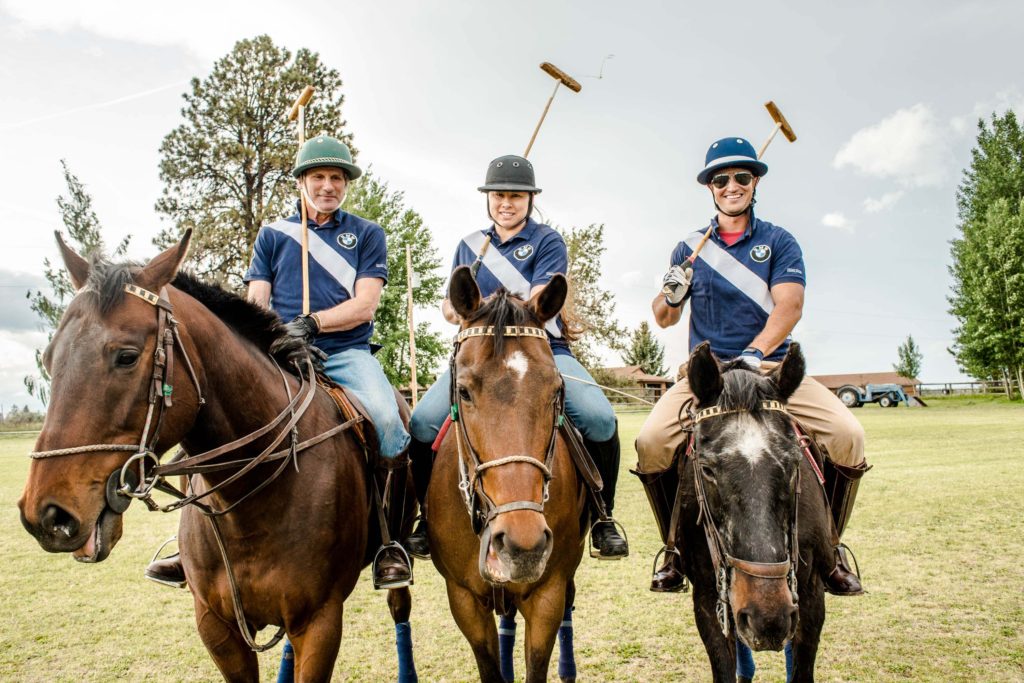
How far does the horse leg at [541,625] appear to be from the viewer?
3.68m

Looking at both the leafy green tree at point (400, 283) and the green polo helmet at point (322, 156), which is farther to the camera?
the leafy green tree at point (400, 283)

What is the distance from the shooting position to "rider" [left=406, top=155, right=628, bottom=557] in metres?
4.39

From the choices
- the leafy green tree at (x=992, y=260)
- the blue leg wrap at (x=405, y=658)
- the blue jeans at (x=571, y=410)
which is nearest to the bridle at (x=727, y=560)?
the blue jeans at (x=571, y=410)

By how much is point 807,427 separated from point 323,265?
3.36 metres

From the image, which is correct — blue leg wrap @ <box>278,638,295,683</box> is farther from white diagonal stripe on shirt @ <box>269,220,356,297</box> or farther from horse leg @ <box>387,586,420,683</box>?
white diagonal stripe on shirt @ <box>269,220,356,297</box>

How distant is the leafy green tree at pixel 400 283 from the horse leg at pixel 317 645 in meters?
30.3

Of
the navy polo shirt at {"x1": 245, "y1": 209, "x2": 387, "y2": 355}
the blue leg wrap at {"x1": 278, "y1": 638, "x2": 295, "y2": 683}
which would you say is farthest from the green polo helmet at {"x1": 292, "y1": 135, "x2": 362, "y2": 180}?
the blue leg wrap at {"x1": 278, "y1": 638, "x2": 295, "y2": 683}

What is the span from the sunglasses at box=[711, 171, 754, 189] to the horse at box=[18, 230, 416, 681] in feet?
10.0

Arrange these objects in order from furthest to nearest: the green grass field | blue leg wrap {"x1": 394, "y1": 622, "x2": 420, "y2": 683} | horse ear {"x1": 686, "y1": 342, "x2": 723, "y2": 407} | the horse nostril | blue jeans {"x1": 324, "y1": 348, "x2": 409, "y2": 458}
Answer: the green grass field → blue leg wrap {"x1": 394, "y1": 622, "x2": 420, "y2": 683} → blue jeans {"x1": 324, "y1": 348, "x2": 409, "y2": 458} → horse ear {"x1": 686, "y1": 342, "x2": 723, "y2": 407} → the horse nostril

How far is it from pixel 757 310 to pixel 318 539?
3.22 metres

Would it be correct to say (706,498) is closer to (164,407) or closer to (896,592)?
(164,407)

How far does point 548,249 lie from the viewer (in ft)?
15.2

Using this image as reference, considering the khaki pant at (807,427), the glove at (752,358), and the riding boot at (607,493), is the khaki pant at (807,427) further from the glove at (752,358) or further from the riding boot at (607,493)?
the riding boot at (607,493)

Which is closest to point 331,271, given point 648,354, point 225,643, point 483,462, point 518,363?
point 518,363
